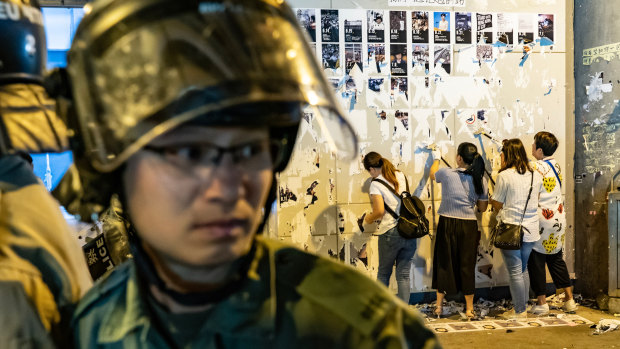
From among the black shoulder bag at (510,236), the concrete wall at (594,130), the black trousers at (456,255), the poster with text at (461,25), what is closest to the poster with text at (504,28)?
the poster with text at (461,25)

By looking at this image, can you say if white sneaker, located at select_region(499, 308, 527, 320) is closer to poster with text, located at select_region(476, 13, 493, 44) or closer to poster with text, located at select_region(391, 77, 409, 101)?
poster with text, located at select_region(391, 77, 409, 101)

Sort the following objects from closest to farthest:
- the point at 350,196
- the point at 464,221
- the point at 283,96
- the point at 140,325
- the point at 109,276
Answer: the point at 283,96
the point at 140,325
the point at 109,276
the point at 464,221
the point at 350,196

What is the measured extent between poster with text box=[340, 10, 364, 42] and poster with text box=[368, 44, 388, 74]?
7.1 inches

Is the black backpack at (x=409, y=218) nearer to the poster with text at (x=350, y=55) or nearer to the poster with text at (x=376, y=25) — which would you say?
the poster with text at (x=350, y=55)

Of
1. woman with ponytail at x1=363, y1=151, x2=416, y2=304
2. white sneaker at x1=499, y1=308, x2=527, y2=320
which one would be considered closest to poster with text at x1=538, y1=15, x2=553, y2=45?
woman with ponytail at x1=363, y1=151, x2=416, y2=304

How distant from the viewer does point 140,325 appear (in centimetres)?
91

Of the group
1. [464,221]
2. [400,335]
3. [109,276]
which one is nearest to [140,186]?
[109,276]

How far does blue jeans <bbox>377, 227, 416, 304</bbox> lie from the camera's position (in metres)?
5.45

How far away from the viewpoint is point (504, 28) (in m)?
6.41

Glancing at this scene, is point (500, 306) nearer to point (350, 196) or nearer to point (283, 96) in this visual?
point (350, 196)

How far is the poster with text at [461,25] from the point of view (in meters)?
6.34

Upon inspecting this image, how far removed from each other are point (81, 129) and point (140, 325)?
13.2 inches

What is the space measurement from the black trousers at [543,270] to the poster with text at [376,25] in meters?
2.87

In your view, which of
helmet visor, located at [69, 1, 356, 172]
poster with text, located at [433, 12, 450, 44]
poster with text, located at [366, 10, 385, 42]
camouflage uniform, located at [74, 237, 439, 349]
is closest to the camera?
helmet visor, located at [69, 1, 356, 172]
